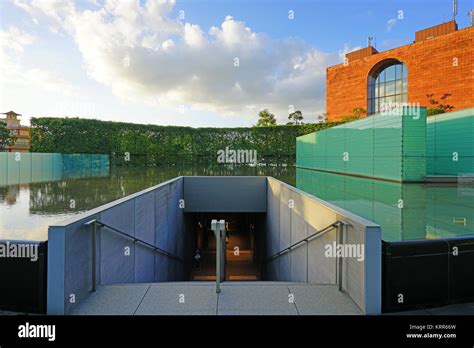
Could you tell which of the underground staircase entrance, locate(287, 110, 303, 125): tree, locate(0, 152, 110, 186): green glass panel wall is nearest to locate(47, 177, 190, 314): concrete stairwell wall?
the underground staircase entrance

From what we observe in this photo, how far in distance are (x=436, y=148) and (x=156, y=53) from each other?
51.2 ft

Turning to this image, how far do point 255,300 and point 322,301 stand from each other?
75 centimetres

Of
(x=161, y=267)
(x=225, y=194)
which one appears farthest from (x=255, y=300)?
(x=225, y=194)

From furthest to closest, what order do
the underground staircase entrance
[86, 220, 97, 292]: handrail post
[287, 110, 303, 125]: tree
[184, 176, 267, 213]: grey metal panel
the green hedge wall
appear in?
1. [287, 110, 303, 125]: tree
2. the green hedge wall
3. the underground staircase entrance
4. [184, 176, 267, 213]: grey metal panel
5. [86, 220, 97, 292]: handrail post

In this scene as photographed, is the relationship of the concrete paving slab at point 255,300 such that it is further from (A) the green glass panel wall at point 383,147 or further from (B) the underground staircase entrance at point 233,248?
(A) the green glass panel wall at point 383,147

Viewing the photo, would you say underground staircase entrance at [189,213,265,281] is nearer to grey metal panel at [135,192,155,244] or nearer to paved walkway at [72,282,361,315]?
grey metal panel at [135,192,155,244]

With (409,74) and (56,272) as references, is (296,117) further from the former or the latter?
(56,272)

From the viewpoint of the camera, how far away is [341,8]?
14.6 metres

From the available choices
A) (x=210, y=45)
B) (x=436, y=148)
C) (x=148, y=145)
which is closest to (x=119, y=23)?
(x=210, y=45)

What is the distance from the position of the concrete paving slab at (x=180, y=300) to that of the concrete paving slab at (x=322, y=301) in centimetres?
96

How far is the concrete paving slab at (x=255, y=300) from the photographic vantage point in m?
3.00

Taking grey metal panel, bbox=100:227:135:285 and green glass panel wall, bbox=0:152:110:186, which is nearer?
grey metal panel, bbox=100:227:135:285

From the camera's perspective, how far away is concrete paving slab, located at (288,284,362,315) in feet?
9.73

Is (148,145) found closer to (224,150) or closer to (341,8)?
(224,150)
